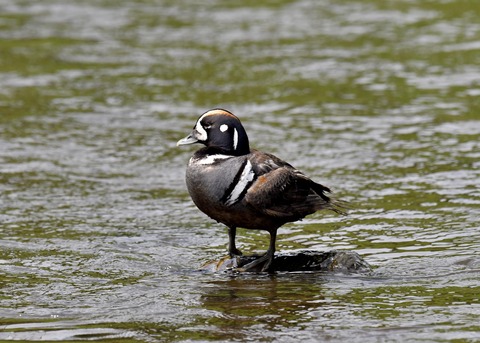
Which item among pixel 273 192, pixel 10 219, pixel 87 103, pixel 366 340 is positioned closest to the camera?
pixel 366 340

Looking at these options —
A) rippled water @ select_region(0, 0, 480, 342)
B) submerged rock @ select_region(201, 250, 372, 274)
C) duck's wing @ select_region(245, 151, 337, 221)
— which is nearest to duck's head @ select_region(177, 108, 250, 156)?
duck's wing @ select_region(245, 151, 337, 221)

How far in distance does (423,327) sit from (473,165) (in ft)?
17.2

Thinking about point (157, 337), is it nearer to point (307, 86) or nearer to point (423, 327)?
point (423, 327)

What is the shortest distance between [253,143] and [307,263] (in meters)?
4.84

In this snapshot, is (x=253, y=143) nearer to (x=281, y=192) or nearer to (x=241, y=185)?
(x=281, y=192)

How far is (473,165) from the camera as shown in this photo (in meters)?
11.9

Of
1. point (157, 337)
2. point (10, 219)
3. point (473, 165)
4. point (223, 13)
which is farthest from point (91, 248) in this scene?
point (223, 13)

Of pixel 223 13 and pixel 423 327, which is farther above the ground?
pixel 223 13

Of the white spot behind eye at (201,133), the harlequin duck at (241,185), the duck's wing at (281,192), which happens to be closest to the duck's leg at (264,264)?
the harlequin duck at (241,185)

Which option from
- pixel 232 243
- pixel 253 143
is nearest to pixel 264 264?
pixel 232 243

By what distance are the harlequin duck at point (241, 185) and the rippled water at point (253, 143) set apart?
1.64 ft

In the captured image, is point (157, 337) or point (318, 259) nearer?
point (157, 337)

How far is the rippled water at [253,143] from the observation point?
748 cm

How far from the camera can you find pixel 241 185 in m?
8.19
